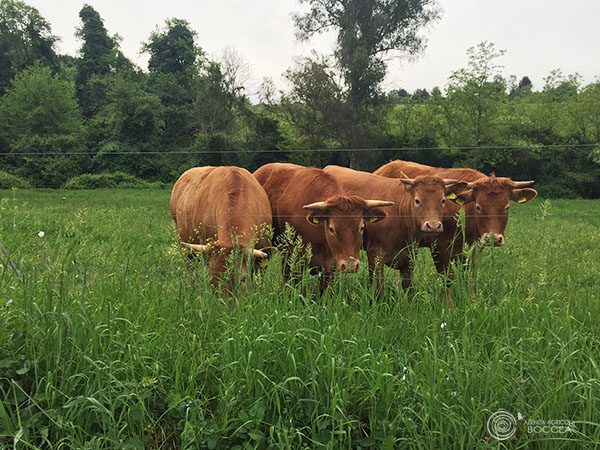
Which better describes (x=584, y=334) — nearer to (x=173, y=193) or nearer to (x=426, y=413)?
(x=426, y=413)

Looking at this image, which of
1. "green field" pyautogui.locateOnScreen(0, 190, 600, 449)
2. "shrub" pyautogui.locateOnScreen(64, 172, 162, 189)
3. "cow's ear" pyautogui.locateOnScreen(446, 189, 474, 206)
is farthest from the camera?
"shrub" pyautogui.locateOnScreen(64, 172, 162, 189)

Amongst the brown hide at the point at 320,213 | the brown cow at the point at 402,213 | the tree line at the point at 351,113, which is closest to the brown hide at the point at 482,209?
the brown cow at the point at 402,213

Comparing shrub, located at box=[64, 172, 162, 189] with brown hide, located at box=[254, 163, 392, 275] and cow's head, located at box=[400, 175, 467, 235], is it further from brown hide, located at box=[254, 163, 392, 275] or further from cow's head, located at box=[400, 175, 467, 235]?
cow's head, located at box=[400, 175, 467, 235]

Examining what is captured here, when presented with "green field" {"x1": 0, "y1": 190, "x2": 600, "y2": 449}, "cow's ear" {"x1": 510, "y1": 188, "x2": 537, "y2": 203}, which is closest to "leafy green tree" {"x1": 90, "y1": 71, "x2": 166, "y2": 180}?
"cow's ear" {"x1": 510, "y1": 188, "x2": 537, "y2": 203}

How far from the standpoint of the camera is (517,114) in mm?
29203

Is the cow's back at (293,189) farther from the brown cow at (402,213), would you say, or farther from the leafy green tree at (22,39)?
the leafy green tree at (22,39)

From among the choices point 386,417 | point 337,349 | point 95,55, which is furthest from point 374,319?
point 95,55

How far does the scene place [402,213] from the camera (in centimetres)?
562

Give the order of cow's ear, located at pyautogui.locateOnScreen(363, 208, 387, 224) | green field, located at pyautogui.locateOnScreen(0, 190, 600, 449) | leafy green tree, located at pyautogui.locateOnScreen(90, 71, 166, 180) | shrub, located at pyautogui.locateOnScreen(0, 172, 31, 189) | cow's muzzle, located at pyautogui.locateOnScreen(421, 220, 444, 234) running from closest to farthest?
green field, located at pyautogui.locateOnScreen(0, 190, 600, 449)
cow's muzzle, located at pyautogui.locateOnScreen(421, 220, 444, 234)
cow's ear, located at pyautogui.locateOnScreen(363, 208, 387, 224)
shrub, located at pyautogui.locateOnScreen(0, 172, 31, 189)
leafy green tree, located at pyautogui.locateOnScreen(90, 71, 166, 180)

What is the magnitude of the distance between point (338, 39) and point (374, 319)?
1242 inches

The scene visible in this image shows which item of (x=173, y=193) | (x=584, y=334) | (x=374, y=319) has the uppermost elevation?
(x=173, y=193)

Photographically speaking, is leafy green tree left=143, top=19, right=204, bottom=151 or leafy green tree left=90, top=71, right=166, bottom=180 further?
leafy green tree left=143, top=19, right=204, bottom=151

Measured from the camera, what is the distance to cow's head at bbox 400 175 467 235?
5082 mm

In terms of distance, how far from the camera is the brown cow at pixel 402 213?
5.14 m
